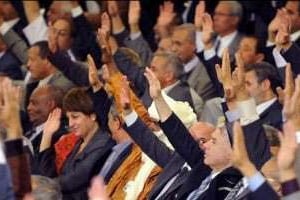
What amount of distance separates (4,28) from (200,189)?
14.7 feet

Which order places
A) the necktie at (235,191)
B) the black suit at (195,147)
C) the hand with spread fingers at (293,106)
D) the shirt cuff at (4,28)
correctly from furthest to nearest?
the shirt cuff at (4,28) → the black suit at (195,147) → the necktie at (235,191) → the hand with spread fingers at (293,106)

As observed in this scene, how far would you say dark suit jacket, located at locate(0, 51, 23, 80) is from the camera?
977 centimetres

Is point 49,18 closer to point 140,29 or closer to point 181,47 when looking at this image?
point 140,29

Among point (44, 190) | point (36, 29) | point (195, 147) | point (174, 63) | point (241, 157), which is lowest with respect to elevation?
point (36, 29)

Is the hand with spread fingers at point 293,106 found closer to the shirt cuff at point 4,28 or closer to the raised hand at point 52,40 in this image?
the raised hand at point 52,40

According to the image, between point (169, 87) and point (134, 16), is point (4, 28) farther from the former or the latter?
point (169, 87)

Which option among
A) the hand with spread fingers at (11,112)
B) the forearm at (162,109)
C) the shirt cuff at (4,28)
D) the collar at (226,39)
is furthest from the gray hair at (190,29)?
the hand with spread fingers at (11,112)

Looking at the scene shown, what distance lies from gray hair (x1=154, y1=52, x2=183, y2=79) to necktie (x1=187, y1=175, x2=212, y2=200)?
2193mm

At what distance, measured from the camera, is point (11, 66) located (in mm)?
9812

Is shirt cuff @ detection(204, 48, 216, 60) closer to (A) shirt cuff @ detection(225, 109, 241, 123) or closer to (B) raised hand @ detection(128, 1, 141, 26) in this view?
(B) raised hand @ detection(128, 1, 141, 26)

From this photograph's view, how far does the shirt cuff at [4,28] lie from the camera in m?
10.2

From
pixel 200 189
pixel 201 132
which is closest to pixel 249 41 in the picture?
pixel 201 132

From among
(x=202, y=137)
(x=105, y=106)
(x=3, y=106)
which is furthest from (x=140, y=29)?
(x=3, y=106)

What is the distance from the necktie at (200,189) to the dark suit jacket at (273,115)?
1245 millimetres
